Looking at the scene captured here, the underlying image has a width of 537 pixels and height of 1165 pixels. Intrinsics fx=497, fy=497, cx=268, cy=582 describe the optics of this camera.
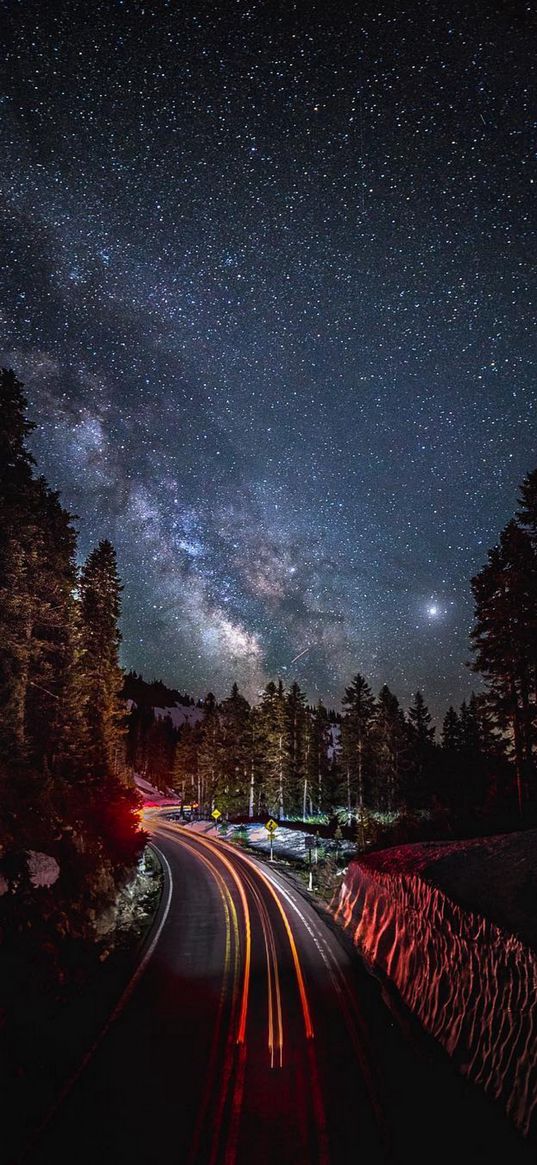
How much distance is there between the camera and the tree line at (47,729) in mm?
15789

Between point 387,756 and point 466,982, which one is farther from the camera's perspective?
point 387,756

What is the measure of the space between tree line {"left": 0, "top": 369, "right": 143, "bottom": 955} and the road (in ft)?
13.6

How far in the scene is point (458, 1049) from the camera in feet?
31.0

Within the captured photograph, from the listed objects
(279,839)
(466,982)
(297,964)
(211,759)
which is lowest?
(279,839)

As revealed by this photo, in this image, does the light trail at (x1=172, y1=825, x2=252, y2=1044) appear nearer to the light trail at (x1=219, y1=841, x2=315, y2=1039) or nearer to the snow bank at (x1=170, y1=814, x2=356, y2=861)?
the light trail at (x1=219, y1=841, x2=315, y2=1039)

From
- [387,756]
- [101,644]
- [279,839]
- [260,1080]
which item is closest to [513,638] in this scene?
[260,1080]

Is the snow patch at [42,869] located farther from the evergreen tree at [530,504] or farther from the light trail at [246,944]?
the evergreen tree at [530,504]

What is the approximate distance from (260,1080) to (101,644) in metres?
27.5

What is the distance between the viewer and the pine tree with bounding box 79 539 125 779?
105 feet

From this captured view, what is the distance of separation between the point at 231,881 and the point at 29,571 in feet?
63.9

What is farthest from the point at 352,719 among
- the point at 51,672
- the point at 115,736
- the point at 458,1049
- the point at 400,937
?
the point at 458,1049

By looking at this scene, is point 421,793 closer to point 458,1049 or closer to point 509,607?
point 509,607

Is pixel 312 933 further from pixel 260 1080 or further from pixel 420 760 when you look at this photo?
pixel 420 760

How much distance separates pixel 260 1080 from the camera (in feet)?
29.5
